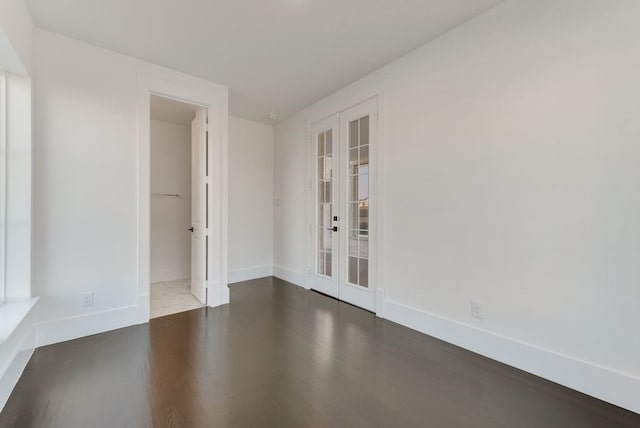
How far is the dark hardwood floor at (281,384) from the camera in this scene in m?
1.65

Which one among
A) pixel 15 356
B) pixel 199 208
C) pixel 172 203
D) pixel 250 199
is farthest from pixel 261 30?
pixel 172 203

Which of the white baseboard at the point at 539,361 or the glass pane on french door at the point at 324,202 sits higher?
the glass pane on french door at the point at 324,202

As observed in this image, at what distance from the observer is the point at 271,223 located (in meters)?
5.23

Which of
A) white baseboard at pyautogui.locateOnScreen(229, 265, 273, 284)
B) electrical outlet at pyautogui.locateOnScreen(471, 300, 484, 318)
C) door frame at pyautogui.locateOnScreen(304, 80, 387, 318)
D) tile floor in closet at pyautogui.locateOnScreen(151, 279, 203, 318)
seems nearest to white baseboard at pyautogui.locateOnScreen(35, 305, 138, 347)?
tile floor in closet at pyautogui.locateOnScreen(151, 279, 203, 318)

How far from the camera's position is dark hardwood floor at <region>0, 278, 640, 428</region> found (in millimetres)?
1646

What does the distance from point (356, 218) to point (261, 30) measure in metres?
2.27

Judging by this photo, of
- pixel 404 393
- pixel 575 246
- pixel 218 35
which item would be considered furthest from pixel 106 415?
pixel 575 246

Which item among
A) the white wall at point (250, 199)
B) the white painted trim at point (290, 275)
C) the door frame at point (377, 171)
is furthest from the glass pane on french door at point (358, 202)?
the white wall at point (250, 199)

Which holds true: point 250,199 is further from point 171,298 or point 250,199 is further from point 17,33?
point 17,33

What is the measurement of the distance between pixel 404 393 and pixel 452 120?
231 centimetres

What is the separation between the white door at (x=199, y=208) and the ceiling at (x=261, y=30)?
706 millimetres

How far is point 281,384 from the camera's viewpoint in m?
1.98

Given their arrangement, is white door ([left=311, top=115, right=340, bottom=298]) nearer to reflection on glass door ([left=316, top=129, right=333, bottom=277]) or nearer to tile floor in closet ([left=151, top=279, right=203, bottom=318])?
reflection on glass door ([left=316, top=129, right=333, bottom=277])

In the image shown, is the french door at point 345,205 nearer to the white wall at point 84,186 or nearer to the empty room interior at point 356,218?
the empty room interior at point 356,218
